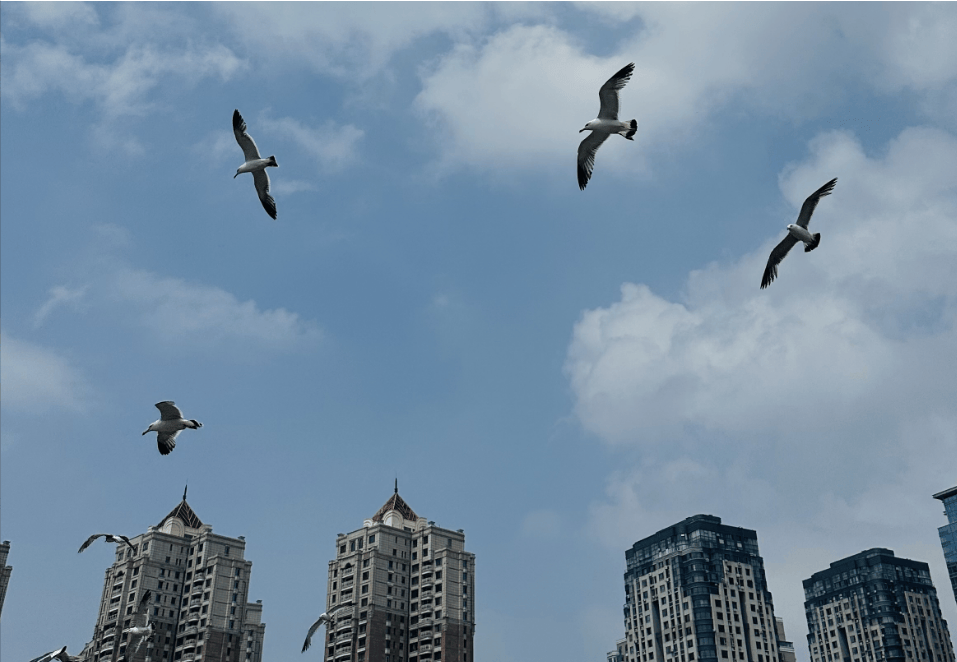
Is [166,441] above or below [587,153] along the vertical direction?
below

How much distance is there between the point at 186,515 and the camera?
602ft

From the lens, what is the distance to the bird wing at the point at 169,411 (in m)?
44.2

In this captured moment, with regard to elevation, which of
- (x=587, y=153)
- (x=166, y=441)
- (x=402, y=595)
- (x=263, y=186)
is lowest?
(x=166, y=441)

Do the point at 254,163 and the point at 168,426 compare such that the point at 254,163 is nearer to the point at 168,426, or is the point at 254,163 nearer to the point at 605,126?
the point at 168,426

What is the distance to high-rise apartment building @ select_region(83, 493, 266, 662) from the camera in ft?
525

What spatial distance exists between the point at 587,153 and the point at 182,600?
476 feet

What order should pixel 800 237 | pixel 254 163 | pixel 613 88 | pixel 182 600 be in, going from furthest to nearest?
pixel 182 600, pixel 800 237, pixel 254 163, pixel 613 88

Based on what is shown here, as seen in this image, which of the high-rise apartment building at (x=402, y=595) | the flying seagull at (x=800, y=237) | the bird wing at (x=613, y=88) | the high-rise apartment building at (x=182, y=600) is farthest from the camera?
the high-rise apartment building at (x=182, y=600)

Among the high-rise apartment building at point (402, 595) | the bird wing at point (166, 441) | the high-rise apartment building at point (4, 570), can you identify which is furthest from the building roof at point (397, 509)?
the bird wing at point (166, 441)

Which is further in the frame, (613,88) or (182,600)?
(182,600)

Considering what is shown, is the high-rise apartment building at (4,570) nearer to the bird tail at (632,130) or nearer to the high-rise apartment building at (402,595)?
the high-rise apartment building at (402,595)

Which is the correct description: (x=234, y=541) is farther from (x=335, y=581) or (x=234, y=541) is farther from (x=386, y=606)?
(x=386, y=606)

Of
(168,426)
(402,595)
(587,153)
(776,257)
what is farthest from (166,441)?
(402,595)

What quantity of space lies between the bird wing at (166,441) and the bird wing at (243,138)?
40.6 feet
